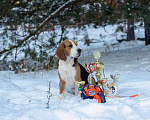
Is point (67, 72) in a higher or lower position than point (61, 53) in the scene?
lower

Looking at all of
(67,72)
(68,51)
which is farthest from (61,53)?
(67,72)

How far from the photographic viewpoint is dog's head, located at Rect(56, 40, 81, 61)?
123 inches

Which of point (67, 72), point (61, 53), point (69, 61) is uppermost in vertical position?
point (61, 53)

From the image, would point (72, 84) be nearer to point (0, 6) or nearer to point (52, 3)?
point (0, 6)

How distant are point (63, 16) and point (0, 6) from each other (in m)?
2.05

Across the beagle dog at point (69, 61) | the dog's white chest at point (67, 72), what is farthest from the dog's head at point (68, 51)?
the dog's white chest at point (67, 72)

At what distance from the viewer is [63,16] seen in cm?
668

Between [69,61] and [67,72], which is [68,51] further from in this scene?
[67,72]

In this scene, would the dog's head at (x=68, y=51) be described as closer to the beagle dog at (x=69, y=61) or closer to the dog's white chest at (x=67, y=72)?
the beagle dog at (x=69, y=61)

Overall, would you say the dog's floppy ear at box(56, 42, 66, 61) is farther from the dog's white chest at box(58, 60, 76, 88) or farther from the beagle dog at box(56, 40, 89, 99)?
the dog's white chest at box(58, 60, 76, 88)

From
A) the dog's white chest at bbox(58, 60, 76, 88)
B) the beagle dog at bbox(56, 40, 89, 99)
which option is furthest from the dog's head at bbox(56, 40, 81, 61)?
the dog's white chest at bbox(58, 60, 76, 88)

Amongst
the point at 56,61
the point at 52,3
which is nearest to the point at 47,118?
the point at 56,61

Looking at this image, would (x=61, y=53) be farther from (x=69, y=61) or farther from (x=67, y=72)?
(x=67, y=72)

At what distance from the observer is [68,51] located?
10.4 ft
